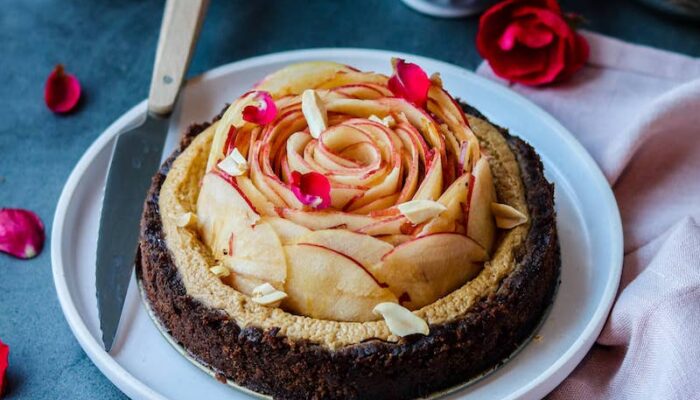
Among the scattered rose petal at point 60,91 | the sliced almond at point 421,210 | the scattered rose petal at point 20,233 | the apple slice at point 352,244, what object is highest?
the sliced almond at point 421,210

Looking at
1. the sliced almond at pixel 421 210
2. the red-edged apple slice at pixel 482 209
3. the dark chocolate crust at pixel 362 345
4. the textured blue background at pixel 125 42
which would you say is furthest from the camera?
the textured blue background at pixel 125 42

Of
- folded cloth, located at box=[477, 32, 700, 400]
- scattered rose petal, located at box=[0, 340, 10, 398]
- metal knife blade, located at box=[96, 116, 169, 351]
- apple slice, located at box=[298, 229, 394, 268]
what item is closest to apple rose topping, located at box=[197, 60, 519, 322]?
apple slice, located at box=[298, 229, 394, 268]

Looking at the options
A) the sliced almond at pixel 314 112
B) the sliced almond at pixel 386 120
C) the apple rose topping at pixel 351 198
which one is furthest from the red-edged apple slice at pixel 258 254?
the sliced almond at pixel 386 120

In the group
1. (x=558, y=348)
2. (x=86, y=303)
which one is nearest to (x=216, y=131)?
(x=86, y=303)

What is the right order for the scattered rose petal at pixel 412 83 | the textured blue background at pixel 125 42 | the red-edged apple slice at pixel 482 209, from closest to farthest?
the red-edged apple slice at pixel 482 209 < the scattered rose petal at pixel 412 83 < the textured blue background at pixel 125 42

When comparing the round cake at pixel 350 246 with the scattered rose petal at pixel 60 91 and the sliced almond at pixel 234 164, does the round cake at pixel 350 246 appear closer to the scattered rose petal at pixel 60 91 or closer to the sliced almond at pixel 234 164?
the sliced almond at pixel 234 164

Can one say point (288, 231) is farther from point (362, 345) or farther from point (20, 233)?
point (20, 233)

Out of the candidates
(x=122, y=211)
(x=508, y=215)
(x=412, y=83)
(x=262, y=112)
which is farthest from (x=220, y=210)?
(x=508, y=215)
